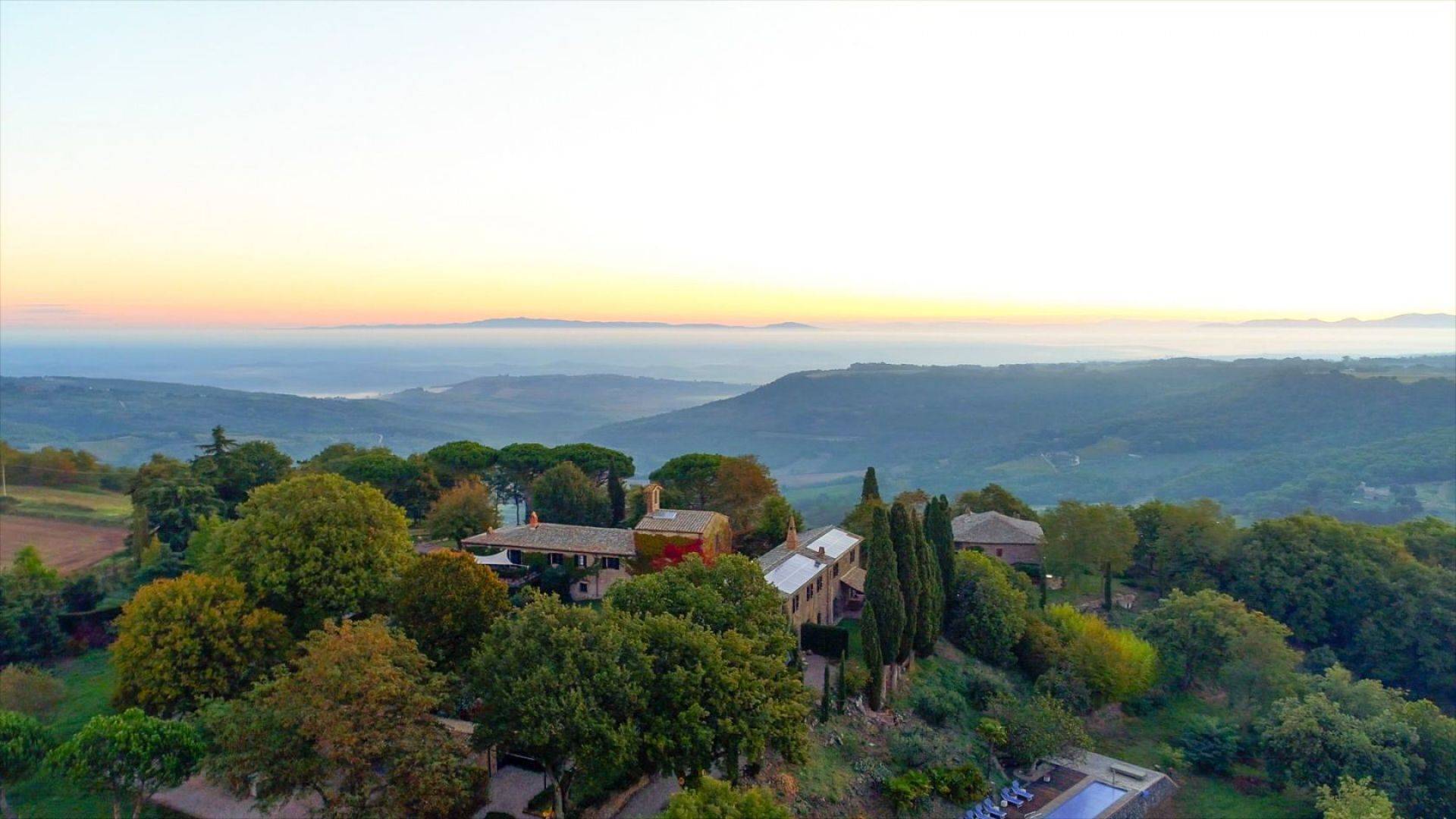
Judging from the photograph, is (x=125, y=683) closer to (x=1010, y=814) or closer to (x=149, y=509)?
(x=149, y=509)

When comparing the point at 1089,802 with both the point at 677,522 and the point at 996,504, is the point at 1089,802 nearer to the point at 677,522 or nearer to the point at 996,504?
the point at 677,522

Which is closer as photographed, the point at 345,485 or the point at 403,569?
the point at 403,569

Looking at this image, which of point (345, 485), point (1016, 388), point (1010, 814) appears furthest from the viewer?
point (1016, 388)

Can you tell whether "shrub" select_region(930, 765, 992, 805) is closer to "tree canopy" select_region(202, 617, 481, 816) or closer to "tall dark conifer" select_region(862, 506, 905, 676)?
"tall dark conifer" select_region(862, 506, 905, 676)

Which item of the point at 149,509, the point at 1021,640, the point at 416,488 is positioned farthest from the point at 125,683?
the point at 1021,640

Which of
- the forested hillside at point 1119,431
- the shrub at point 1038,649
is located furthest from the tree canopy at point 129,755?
the forested hillside at point 1119,431

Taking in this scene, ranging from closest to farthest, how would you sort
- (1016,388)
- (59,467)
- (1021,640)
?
(1021,640), (59,467), (1016,388)

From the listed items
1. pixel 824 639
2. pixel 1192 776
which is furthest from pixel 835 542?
pixel 1192 776

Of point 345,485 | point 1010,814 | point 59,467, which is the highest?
point 345,485
